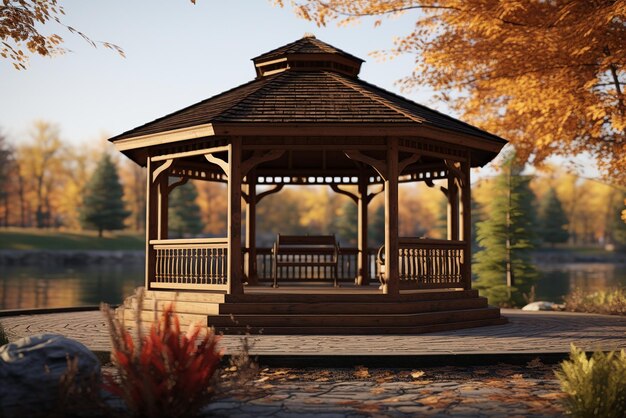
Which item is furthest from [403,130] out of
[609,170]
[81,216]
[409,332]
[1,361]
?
[81,216]

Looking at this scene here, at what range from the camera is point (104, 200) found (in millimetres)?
56000

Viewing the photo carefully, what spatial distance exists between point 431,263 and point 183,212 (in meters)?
47.0

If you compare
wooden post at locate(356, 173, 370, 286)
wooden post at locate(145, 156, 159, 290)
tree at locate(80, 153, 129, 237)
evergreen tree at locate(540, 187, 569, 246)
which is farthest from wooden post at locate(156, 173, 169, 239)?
evergreen tree at locate(540, 187, 569, 246)

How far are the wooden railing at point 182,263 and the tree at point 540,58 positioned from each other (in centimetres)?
438

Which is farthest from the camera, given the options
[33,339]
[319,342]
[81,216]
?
[81,216]

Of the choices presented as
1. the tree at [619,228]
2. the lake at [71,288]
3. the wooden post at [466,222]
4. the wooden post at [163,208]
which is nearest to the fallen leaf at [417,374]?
the wooden post at [466,222]

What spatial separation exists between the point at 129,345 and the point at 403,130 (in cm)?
661

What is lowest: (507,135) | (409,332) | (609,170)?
(409,332)

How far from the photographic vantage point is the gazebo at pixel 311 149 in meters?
10.6

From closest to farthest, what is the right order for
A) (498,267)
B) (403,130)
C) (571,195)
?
(403,130), (498,267), (571,195)

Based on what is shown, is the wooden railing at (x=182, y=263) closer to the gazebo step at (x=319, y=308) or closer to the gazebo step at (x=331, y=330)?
the gazebo step at (x=319, y=308)

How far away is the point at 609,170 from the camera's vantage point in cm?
1431

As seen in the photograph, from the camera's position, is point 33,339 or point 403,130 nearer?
point 33,339

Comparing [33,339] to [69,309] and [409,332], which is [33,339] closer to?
[409,332]
